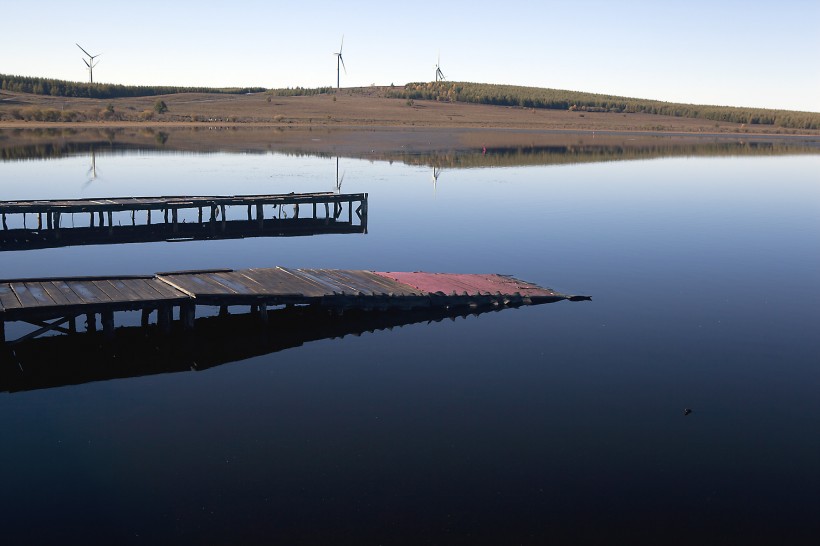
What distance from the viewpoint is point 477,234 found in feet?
132

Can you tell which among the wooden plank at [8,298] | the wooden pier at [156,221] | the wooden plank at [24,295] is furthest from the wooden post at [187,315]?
the wooden pier at [156,221]

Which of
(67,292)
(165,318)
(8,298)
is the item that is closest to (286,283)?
(165,318)

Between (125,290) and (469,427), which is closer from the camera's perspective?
(469,427)

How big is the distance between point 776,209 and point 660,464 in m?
40.9

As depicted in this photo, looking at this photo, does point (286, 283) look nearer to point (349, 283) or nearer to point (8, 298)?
point (349, 283)

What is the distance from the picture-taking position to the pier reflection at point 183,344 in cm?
1959

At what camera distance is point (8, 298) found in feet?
67.6

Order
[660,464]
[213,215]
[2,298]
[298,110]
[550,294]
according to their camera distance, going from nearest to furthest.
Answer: [660,464] → [2,298] → [550,294] → [213,215] → [298,110]

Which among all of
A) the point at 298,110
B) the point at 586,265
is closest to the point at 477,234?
the point at 586,265

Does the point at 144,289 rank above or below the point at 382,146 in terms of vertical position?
below

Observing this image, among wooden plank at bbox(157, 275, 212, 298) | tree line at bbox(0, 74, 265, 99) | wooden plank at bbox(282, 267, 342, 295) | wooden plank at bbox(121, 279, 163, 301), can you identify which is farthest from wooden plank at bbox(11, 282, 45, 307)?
tree line at bbox(0, 74, 265, 99)

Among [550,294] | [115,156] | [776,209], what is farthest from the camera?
[115,156]

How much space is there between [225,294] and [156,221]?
67.7 feet

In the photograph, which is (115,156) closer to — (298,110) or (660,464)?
(660,464)
